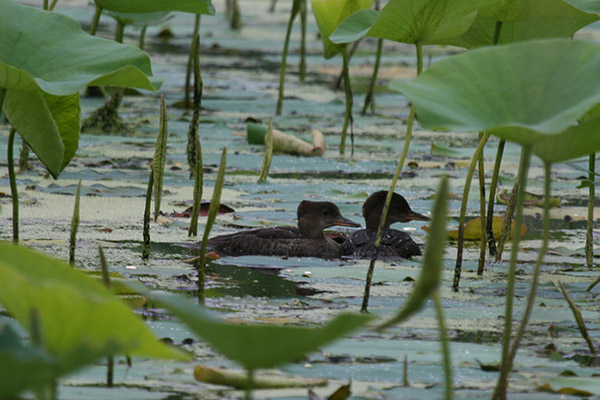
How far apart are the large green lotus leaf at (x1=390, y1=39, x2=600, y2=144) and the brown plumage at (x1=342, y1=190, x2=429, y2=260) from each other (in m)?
1.72

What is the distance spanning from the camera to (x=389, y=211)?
14.3ft

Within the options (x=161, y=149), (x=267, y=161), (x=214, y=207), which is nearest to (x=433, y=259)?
(x=214, y=207)

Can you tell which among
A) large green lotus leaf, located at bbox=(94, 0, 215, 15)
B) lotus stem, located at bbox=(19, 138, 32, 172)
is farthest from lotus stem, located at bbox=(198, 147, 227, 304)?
lotus stem, located at bbox=(19, 138, 32, 172)

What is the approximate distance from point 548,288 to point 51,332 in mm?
2214

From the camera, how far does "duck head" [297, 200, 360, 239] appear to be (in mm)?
4027

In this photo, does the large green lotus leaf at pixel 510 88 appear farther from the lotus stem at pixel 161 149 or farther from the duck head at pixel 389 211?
the duck head at pixel 389 211

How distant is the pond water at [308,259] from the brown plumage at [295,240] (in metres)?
0.08

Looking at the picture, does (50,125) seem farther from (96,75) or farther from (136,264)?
(136,264)

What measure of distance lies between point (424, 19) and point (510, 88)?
0.85 meters

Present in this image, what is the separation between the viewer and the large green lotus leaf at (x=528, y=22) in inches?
118

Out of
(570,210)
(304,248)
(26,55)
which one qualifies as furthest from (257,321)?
(570,210)

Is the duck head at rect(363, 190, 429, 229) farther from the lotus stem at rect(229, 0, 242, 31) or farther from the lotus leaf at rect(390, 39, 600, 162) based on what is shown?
the lotus stem at rect(229, 0, 242, 31)

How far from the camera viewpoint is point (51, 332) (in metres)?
1.32

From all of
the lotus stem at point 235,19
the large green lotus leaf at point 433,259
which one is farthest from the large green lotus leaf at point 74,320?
the lotus stem at point 235,19
